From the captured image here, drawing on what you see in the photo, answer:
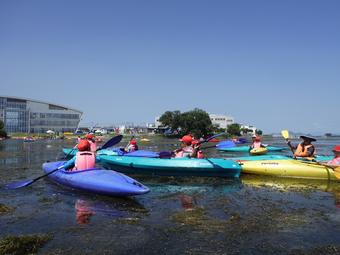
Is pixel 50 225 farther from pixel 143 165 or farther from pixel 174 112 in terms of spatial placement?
pixel 174 112

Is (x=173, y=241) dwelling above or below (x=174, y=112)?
below

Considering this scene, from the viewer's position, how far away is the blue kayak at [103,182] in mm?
8508

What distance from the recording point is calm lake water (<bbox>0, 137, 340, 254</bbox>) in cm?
572

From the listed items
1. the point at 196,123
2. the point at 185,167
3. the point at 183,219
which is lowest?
the point at 183,219

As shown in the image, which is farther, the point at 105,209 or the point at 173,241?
the point at 105,209

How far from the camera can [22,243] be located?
568cm

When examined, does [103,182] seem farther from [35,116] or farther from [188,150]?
[35,116]

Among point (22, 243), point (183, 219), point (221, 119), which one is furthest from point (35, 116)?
point (22, 243)

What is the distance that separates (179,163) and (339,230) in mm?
6545

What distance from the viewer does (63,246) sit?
5.70m

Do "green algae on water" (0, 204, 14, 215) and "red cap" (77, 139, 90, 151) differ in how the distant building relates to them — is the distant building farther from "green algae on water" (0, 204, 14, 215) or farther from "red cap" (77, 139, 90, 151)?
"green algae on water" (0, 204, 14, 215)

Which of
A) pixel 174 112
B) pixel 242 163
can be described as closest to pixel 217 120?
pixel 174 112

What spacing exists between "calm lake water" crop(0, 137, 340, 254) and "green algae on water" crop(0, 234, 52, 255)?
158 millimetres

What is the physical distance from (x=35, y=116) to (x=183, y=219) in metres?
98.8
